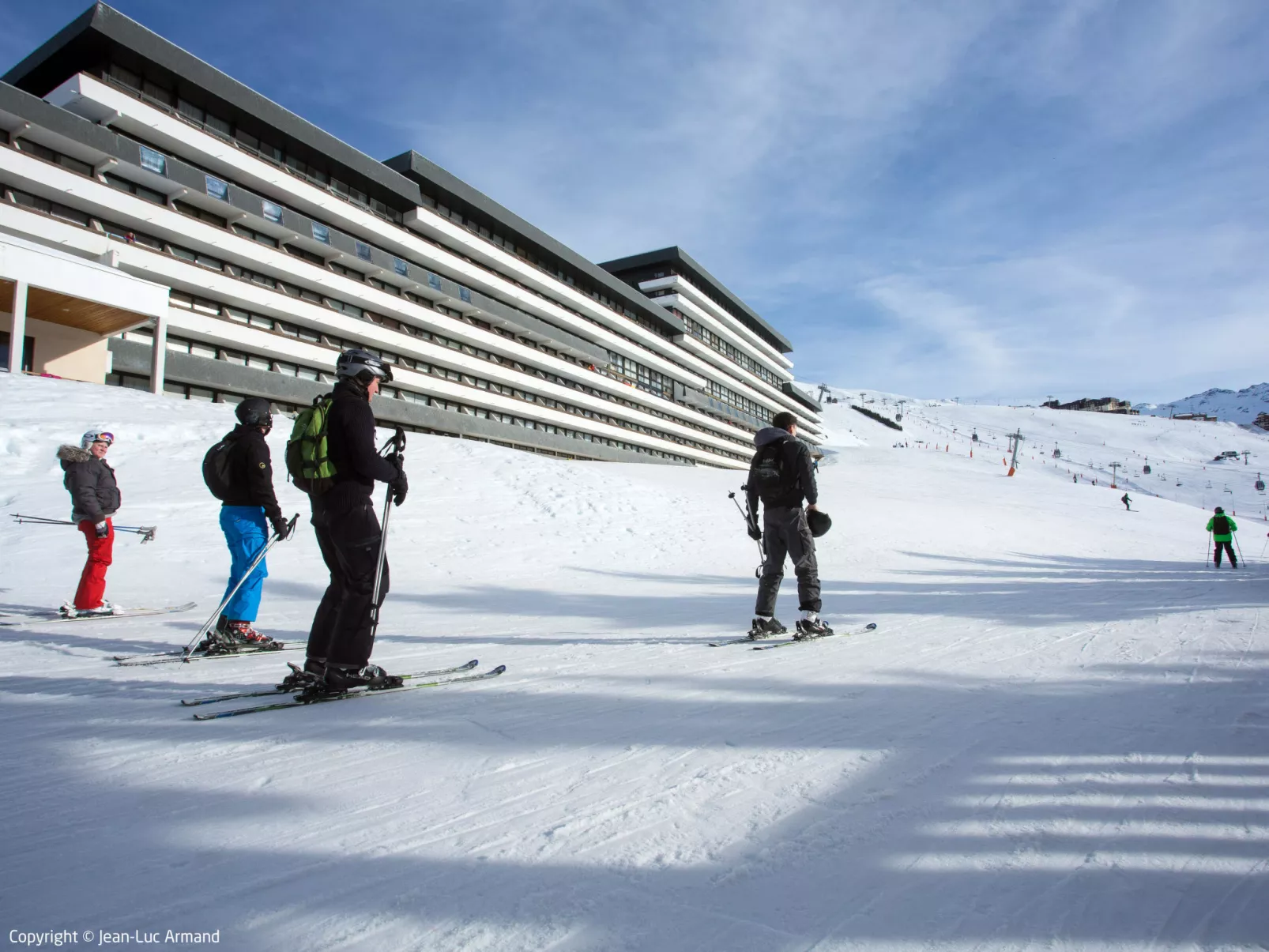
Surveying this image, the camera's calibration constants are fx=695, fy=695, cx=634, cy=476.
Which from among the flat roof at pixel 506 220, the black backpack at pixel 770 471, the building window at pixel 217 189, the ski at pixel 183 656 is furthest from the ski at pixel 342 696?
the flat roof at pixel 506 220

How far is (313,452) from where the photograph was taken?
3635 millimetres

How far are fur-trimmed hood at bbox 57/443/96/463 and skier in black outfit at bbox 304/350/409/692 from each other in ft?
13.1

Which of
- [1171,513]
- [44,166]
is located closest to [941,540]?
[1171,513]

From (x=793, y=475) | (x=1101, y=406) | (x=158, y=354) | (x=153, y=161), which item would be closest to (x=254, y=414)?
(x=793, y=475)

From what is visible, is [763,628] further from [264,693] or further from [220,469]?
[220,469]

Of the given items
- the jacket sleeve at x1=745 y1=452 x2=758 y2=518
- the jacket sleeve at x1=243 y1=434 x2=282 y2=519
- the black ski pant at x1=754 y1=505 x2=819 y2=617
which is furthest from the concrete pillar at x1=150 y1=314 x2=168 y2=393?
the black ski pant at x1=754 y1=505 x2=819 y2=617

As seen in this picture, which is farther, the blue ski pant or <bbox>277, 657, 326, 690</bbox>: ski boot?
the blue ski pant

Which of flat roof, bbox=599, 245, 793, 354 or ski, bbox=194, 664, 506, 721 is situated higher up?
flat roof, bbox=599, 245, 793, 354

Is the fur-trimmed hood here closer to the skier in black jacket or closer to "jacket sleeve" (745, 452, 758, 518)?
the skier in black jacket

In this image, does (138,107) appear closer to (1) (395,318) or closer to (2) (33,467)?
(1) (395,318)

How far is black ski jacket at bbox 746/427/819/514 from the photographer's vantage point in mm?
5961

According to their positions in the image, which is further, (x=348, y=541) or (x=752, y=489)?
(x=752, y=489)

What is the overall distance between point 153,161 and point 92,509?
2746 cm

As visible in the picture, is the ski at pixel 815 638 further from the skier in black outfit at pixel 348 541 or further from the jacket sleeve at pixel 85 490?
the jacket sleeve at pixel 85 490
